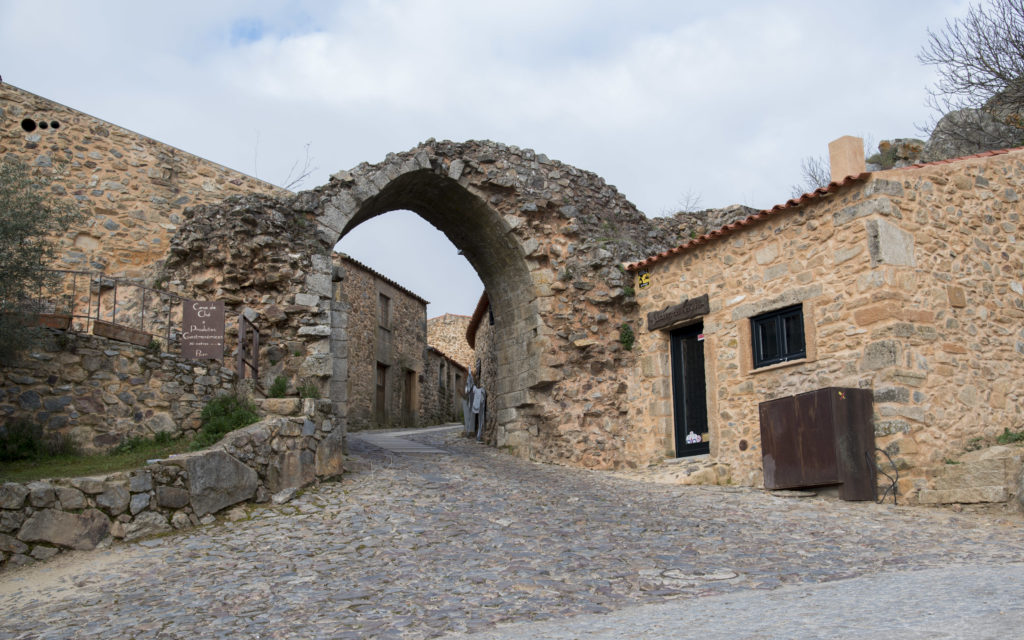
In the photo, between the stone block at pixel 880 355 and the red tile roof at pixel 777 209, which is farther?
the red tile roof at pixel 777 209

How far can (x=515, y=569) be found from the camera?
5.77 meters

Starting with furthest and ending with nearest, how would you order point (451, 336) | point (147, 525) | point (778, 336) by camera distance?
point (451, 336)
point (778, 336)
point (147, 525)

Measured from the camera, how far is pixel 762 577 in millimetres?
5418

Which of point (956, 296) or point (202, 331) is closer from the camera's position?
point (956, 296)

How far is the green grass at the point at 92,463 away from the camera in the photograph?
6.94 meters

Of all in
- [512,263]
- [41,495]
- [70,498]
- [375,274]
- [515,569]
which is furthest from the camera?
[375,274]

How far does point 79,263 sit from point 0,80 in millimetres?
2884

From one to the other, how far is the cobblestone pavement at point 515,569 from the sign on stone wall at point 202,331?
200cm

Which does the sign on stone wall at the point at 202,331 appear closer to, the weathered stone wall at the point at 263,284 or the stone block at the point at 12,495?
the weathered stone wall at the point at 263,284

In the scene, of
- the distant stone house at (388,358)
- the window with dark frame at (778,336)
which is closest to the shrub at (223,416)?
the window with dark frame at (778,336)

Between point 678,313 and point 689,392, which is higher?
point 678,313

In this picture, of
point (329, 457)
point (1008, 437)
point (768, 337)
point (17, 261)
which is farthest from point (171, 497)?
point (1008, 437)

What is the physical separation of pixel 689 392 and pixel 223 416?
Answer: 20.2 ft

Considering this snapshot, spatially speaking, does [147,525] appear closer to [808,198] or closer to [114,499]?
[114,499]
